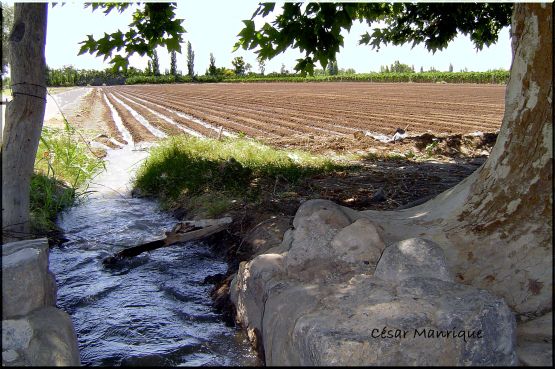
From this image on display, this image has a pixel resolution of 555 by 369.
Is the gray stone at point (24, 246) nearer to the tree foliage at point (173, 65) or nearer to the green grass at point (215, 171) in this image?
the green grass at point (215, 171)

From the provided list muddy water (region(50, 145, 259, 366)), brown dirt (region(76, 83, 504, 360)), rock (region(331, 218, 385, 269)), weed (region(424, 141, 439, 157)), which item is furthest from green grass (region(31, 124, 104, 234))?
weed (region(424, 141, 439, 157))

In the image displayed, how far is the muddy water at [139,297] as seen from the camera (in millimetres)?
3879

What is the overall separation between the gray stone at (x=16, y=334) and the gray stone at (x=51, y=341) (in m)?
0.03

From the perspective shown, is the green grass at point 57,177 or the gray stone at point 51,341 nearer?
the gray stone at point 51,341

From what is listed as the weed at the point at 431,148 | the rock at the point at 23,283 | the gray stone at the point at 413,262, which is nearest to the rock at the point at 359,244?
the gray stone at the point at 413,262

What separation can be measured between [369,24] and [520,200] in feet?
21.0

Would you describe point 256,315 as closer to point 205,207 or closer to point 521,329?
point 521,329

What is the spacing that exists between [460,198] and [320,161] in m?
5.29

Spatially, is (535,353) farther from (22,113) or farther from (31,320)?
(22,113)

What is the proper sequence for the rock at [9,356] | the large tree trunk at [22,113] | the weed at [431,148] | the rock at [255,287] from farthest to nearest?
the weed at [431,148]
the large tree trunk at [22,113]
the rock at [255,287]
the rock at [9,356]

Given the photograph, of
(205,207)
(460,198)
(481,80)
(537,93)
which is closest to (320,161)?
(205,207)

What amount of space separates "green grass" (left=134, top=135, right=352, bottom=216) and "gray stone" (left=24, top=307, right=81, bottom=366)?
12.0ft

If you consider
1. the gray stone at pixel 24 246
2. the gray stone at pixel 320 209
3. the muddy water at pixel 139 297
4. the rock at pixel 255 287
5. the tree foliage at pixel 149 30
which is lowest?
the muddy water at pixel 139 297

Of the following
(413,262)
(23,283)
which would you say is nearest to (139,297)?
(23,283)
